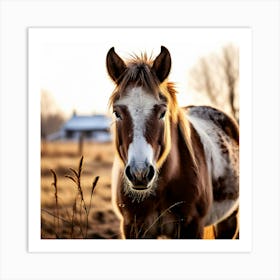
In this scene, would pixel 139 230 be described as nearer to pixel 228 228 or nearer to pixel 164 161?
pixel 164 161

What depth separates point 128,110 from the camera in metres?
2.35

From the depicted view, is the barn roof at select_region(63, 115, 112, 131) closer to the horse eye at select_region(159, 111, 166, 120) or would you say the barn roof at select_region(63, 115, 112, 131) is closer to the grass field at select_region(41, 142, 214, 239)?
the grass field at select_region(41, 142, 214, 239)

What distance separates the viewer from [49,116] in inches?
106

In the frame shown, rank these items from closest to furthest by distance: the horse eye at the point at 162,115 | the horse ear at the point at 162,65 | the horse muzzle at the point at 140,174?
the horse muzzle at the point at 140,174 < the horse eye at the point at 162,115 < the horse ear at the point at 162,65

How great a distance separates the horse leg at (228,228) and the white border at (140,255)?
11 cm

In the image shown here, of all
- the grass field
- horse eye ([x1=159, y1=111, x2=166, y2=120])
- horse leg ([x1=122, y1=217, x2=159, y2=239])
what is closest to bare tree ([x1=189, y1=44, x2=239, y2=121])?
horse eye ([x1=159, y1=111, x2=166, y2=120])

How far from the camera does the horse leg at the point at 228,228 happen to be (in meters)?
2.71

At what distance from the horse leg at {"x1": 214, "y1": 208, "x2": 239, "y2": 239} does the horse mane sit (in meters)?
0.43

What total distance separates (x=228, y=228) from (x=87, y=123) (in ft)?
3.42
